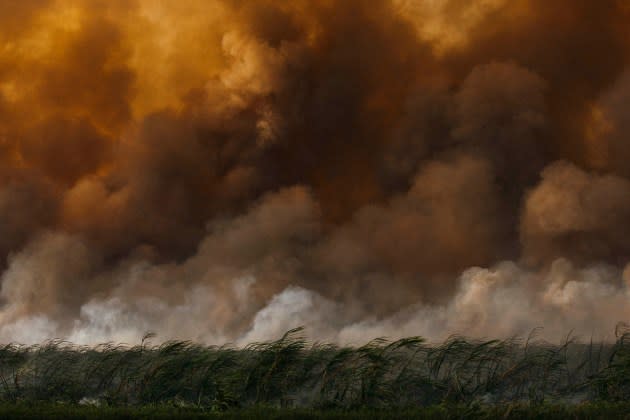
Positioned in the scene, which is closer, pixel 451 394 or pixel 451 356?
pixel 451 394

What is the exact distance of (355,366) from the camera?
881 inches

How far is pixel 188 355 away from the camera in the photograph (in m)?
24.5

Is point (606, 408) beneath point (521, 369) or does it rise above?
beneath

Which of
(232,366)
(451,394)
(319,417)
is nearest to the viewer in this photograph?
(319,417)

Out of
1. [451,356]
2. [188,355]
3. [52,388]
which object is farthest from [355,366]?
[52,388]

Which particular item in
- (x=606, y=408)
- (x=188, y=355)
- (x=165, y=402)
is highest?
(x=188, y=355)

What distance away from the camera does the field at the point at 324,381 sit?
20.6 meters

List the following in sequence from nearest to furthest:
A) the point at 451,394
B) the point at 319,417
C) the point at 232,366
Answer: the point at 319,417, the point at 451,394, the point at 232,366

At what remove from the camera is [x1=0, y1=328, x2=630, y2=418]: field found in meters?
20.6

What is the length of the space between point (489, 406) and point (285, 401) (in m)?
6.24

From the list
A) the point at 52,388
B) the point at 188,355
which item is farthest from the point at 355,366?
the point at 52,388

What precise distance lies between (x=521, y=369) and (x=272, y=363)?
7.89 meters

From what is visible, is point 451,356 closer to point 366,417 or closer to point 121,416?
point 366,417

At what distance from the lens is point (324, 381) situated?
22.0 metres
